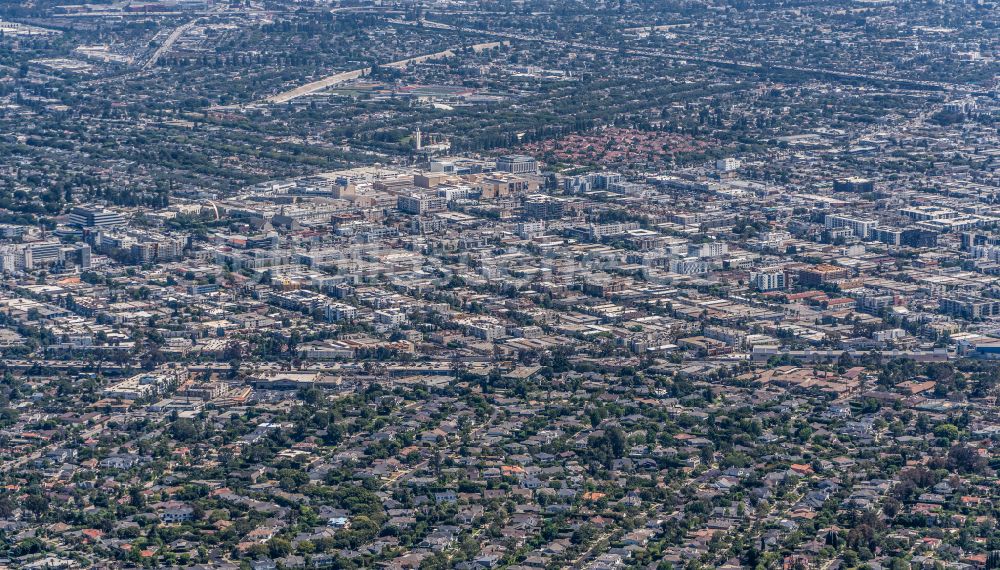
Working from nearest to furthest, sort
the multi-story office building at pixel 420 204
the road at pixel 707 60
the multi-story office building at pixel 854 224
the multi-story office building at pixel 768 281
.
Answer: the multi-story office building at pixel 768 281 < the multi-story office building at pixel 854 224 < the multi-story office building at pixel 420 204 < the road at pixel 707 60

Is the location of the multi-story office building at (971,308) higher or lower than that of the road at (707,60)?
higher

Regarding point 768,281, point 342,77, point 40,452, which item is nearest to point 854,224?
point 768,281

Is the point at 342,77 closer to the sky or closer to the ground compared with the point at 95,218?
closer to the ground

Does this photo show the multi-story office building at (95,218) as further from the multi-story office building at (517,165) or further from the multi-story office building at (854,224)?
the multi-story office building at (854,224)

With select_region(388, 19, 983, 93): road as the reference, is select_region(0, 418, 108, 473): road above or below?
above

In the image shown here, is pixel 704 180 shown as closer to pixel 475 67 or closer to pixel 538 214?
pixel 538 214

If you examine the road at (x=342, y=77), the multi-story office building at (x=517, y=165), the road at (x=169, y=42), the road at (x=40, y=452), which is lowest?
the road at (x=169, y=42)

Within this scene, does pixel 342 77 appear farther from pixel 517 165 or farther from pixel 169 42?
pixel 517 165

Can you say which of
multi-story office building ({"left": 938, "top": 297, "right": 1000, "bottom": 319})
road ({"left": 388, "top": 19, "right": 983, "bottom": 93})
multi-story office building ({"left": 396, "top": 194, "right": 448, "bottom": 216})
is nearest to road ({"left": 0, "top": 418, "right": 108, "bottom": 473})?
multi-story office building ({"left": 938, "top": 297, "right": 1000, "bottom": 319})

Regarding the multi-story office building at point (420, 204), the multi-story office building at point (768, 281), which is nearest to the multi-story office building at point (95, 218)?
the multi-story office building at point (420, 204)

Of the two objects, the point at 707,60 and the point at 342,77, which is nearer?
the point at 342,77

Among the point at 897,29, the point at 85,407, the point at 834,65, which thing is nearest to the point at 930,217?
the point at 85,407

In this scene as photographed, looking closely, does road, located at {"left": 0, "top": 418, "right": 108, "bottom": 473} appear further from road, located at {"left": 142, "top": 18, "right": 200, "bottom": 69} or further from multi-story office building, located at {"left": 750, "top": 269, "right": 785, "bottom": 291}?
road, located at {"left": 142, "top": 18, "right": 200, "bottom": 69}
